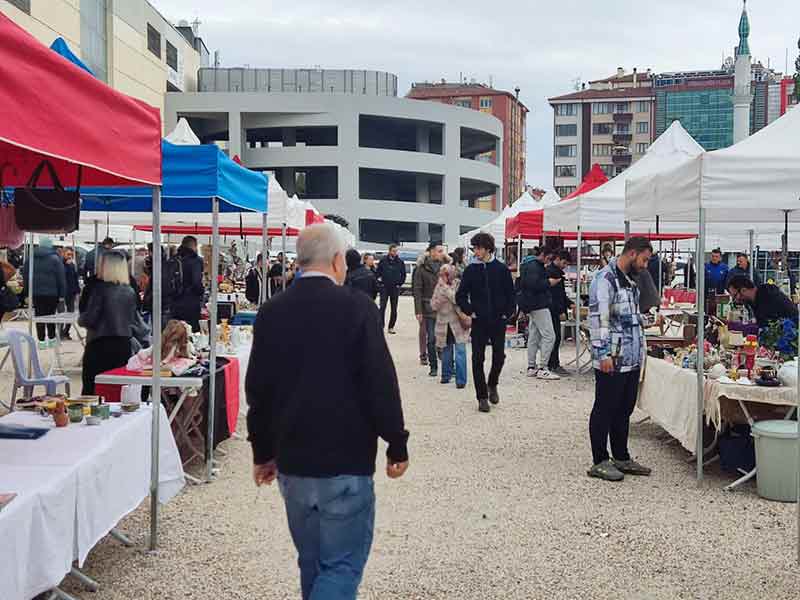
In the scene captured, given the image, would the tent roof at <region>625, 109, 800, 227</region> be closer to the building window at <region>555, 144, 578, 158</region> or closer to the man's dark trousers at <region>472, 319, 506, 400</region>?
the man's dark trousers at <region>472, 319, 506, 400</region>

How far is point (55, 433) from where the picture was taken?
4.49 m

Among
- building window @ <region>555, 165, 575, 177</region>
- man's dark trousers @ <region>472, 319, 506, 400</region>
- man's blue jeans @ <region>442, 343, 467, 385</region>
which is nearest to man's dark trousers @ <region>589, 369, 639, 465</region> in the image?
man's dark trousers @ <region>472, 319, 506, 400</region>

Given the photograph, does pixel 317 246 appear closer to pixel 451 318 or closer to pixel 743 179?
pixel 743 179

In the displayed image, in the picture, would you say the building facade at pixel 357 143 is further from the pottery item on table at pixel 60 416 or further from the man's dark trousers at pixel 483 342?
the pottery item on table at pixel 60 416

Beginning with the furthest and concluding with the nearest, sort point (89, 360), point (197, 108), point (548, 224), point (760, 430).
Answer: point (197, 108) → point (548, 224) → point (89, 360) → point (760, 430)

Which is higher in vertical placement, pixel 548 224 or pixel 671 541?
pixel 548 224

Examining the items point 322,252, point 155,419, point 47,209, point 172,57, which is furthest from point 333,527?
point 172,57

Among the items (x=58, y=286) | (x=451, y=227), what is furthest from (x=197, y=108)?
(x=58, y=286)

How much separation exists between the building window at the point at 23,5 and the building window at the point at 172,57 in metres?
22.5

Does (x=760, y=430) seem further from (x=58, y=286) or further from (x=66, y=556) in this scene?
(x=58, y=286)

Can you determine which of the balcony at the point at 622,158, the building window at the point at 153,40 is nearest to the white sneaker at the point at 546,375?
the building window at the point at 153,40

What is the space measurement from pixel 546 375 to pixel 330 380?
930cm

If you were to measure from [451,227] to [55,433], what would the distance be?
58.6 meters

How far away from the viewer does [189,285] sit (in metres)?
11.1
